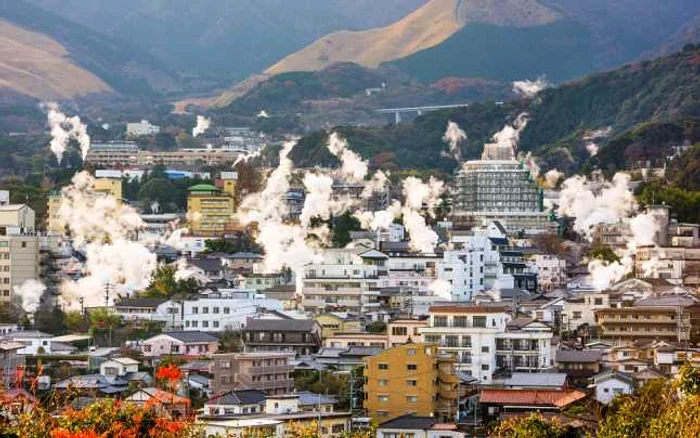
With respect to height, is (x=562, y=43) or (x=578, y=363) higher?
(x=562, y=43)

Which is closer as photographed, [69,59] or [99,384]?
[99,384]

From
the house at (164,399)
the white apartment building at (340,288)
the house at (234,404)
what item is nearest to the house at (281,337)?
the white apartment building at (340,288)

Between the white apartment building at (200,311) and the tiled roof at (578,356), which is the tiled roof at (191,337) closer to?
the white apartment building at (200,311)

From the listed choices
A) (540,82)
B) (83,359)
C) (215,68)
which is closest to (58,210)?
(83,359)

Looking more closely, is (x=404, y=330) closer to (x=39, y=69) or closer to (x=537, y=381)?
(x=537, y=381)

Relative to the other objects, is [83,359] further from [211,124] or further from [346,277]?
[211,124]

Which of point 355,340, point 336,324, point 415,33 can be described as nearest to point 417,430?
point 355,340
